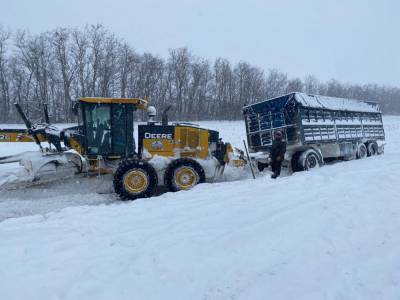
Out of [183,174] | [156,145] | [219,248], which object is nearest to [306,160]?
[183,174]

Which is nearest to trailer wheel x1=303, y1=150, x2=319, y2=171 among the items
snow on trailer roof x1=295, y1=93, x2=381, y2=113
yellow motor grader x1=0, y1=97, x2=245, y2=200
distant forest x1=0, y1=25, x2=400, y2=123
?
snow on trailer roof x1=295, y1=93, x2=381, y2=113

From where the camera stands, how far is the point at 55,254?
14.4ft

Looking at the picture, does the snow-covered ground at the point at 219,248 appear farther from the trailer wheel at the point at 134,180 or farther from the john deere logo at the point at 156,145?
the john deere logo at the point at 156,145

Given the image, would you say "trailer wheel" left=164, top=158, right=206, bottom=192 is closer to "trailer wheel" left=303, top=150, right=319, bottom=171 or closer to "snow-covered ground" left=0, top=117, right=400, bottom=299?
"snow-covered ground" left=0, top=117, right=400, bottom=299

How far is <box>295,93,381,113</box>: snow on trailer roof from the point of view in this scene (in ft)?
36.0

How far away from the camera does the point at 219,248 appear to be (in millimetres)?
4535

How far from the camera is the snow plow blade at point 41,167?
358 inches

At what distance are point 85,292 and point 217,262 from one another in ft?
4.85

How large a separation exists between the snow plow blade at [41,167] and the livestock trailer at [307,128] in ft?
17.6

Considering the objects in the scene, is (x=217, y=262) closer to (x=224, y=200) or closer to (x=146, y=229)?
(x=146, y=229)

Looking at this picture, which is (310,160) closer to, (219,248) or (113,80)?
(219,248)

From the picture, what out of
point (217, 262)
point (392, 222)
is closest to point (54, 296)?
point (217, 262)

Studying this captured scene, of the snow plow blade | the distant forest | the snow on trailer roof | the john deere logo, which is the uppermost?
the distant forest

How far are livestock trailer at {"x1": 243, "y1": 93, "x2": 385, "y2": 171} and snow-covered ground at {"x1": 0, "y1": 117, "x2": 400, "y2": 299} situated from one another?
394 cm
